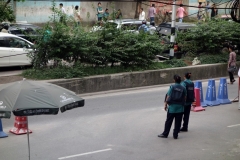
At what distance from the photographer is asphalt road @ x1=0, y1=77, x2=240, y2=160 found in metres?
10.6

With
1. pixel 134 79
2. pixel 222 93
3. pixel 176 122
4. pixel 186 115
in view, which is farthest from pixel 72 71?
pixel 176 122

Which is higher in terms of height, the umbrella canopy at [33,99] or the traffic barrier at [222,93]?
the umbrella canopy at [33,99]

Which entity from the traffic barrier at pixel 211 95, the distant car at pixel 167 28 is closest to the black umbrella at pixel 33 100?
the traffic barrier at pixel 211 95

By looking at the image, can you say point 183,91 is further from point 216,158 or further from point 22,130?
point 22,130

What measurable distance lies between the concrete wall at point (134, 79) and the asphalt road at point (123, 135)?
4.14 feet

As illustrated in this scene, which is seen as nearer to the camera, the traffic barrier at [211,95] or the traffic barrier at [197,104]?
the traffic barrier at [197,104]

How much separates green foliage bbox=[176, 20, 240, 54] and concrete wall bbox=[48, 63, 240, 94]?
1.42 m

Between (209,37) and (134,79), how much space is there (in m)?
5.35

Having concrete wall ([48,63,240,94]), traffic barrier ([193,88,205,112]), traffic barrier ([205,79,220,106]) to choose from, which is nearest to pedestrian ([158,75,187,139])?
traffic barrier ([193,88,205,112])

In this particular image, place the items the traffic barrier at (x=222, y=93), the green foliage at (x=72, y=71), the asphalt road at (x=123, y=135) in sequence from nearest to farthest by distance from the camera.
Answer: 1. the asphalt road at (x=123, y=135)
2. the traffic barrier at (x=222, y=93)
3. the green foliage at (x=72, y=71)

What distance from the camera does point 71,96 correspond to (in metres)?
8.25

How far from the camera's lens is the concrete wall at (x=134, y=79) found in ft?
55.8

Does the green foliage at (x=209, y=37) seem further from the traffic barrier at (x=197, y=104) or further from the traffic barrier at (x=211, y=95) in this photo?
the traffic barrier at (x=197, y=104)

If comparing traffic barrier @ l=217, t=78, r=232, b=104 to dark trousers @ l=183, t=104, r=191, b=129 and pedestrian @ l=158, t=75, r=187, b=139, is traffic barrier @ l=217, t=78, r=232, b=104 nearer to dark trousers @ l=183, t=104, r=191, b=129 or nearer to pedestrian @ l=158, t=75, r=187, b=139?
dark trousers @ l=183, t=104, r=191, b=129
